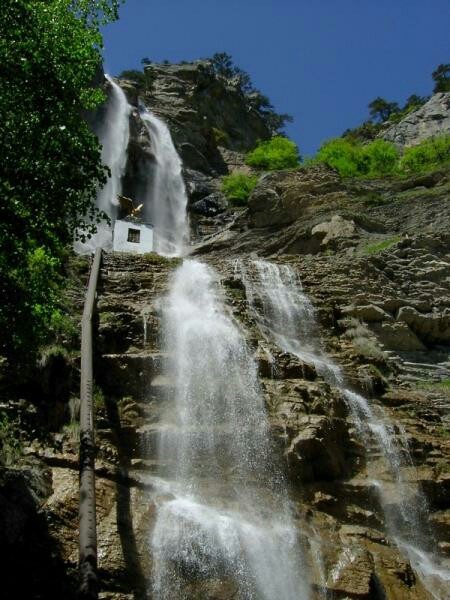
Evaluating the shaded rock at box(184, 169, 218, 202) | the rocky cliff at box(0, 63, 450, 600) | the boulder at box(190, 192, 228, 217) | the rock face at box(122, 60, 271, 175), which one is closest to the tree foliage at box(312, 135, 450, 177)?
the boulder at box(190, 192, 228, 217)

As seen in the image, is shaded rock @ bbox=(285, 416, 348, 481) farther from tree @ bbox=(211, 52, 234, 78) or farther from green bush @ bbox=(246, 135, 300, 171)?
tree @ bbox=(211, 52, 234, 78)

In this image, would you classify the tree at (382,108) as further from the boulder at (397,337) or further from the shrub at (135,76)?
the boulder at (397,337)

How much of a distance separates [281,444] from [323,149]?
37551 mm

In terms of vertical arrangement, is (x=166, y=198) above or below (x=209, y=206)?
above

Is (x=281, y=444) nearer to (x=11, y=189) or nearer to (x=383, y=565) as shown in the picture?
(x=383, y=565)

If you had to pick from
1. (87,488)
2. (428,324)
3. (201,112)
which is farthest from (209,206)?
(87,488)

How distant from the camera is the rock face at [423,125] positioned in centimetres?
4991

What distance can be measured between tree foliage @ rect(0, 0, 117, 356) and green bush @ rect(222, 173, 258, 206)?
2993 cm

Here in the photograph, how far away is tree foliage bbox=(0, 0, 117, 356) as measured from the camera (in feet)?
26.9

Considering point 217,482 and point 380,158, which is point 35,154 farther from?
point 380,158

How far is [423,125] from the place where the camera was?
51.1 m

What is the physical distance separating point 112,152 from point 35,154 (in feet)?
96.3

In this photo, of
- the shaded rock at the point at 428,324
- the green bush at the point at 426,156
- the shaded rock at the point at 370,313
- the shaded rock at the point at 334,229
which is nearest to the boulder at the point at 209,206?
the green bush at the point at 426,156

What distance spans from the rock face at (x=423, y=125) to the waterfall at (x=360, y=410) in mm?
34450
